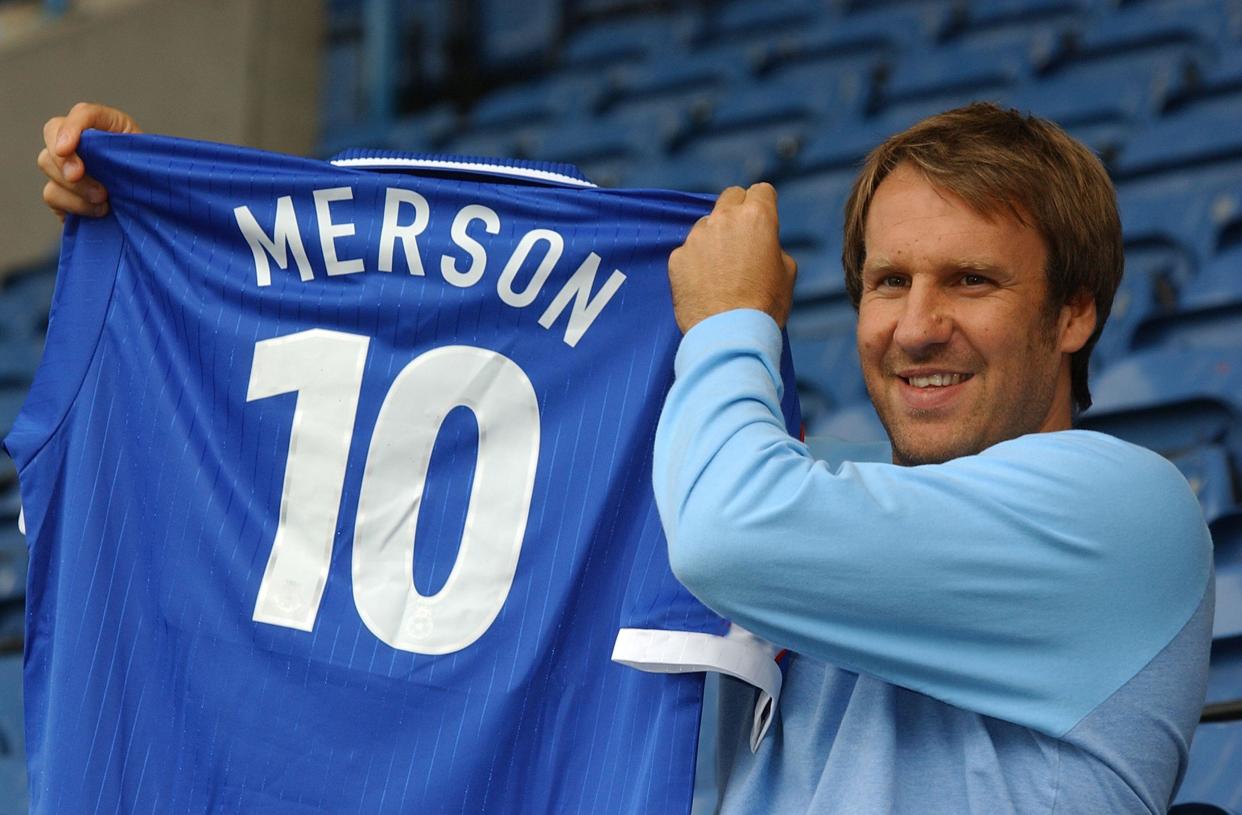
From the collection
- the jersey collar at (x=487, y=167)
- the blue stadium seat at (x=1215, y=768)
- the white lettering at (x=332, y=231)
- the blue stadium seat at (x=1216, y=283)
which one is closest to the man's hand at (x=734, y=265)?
the jersey collar at (x=487, y=167)

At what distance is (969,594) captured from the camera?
3.90ft

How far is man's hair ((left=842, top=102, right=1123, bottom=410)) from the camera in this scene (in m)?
1.35

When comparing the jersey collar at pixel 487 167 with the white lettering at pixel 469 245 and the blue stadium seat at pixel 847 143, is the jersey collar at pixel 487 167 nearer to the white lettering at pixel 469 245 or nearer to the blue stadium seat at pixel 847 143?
the white lettering at pixel 469 245

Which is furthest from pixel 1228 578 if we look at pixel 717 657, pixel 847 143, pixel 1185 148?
pixel 847 143

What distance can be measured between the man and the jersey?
14 centimetres

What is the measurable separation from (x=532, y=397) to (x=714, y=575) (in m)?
0.39

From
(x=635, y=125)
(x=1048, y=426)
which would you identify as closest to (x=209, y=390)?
(x=1048, y=426)

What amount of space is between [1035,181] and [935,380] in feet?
0.63

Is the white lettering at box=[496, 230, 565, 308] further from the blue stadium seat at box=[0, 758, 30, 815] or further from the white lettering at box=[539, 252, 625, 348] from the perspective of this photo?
the blue stadium seat at box=[0, 758, 30, 815]

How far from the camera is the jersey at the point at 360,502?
1443 mm

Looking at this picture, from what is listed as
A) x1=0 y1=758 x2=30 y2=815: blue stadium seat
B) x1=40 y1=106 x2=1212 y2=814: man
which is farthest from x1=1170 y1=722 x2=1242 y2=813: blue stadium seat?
x1=0 y1=758 x2=30 y2=815: blue stadium seat

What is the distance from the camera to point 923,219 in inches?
53.7

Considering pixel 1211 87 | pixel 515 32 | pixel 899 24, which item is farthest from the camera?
pixel 515 32

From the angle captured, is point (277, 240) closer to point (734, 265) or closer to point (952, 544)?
point (734, 265)
